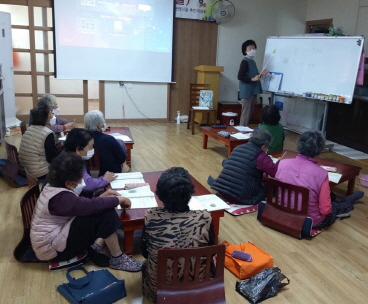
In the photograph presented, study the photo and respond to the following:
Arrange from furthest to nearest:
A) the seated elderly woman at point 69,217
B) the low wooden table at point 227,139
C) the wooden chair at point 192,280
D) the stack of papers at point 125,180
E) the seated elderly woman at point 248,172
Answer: the low wooden table at point 227,139 → the seated elderly woman at point 248,172 → the stack of papers at point 125,180 → the seated elderly woman at point 69,217 → the wooden chair at point 192,280

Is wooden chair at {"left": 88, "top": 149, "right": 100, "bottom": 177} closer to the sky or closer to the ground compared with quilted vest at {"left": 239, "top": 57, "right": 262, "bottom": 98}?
closer to the ground

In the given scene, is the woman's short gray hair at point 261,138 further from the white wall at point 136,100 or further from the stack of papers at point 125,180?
the white wall at point 136,100

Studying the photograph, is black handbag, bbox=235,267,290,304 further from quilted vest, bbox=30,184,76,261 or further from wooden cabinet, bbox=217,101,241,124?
wooden cabinet, bbox=217,101,241,124

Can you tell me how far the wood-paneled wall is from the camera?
6746 mm

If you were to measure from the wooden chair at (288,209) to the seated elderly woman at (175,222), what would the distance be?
112 cm

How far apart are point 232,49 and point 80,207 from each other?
5899mm

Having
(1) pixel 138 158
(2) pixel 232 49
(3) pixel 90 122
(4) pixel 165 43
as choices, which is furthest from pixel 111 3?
(3) pixel 90 122

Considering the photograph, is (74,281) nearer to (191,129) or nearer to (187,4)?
(191,129)

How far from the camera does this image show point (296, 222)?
8.80ft

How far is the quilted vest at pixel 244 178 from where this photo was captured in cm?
300

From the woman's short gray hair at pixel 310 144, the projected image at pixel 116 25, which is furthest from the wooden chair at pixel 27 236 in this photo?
the projected image at pixel 116 25

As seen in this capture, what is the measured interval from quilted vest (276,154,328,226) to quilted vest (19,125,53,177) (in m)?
2.07

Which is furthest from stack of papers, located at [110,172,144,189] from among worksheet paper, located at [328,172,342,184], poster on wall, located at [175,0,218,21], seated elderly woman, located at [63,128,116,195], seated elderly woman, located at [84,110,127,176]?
poster on wall, located at [175,0,218,21]

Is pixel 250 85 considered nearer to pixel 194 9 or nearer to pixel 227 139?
pixel 227 139
